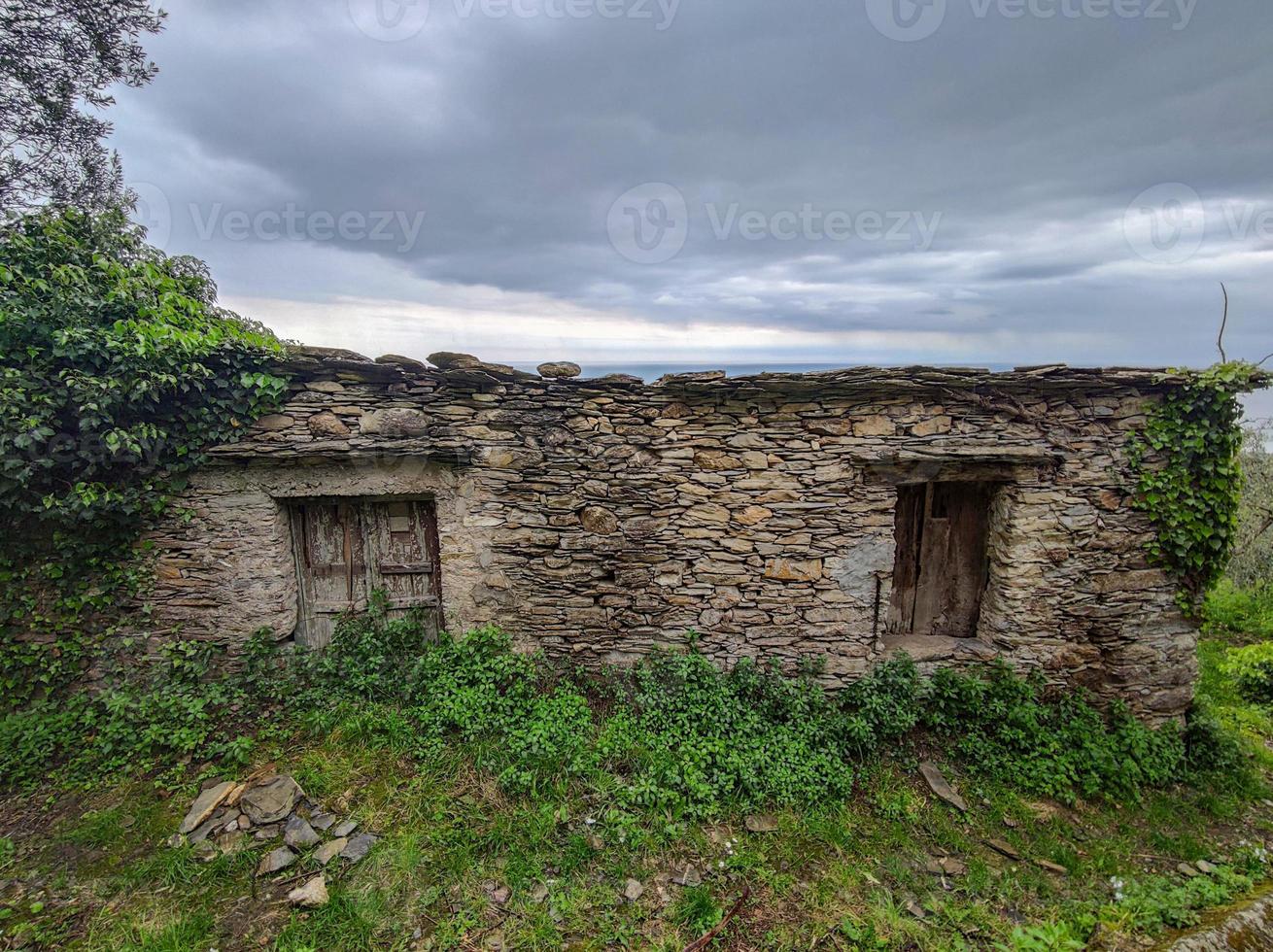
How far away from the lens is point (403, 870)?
2988mm

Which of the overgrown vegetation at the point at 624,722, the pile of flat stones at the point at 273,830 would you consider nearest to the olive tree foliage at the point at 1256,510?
the overgrown vegetation at the point at 624,722

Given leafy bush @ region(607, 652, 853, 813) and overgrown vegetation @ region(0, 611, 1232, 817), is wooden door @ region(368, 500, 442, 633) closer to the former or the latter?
overgrown vegetation @ region(0, 611, 1232, 817)

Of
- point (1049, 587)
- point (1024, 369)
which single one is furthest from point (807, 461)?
point (1049, 587)

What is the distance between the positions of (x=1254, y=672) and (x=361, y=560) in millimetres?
9545

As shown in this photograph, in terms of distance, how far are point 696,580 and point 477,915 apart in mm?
2670

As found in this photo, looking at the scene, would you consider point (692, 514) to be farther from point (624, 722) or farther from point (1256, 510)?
point (1256, 510)

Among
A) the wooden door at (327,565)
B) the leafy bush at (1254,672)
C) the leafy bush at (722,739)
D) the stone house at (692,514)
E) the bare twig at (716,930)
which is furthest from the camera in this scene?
the leafy bush at (1254,672)

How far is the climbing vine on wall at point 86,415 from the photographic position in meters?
3.39

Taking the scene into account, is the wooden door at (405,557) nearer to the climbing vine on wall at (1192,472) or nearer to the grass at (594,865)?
the grass at (594,865)

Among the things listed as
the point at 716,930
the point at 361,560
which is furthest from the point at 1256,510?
the point at 361,560

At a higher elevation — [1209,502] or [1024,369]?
[1024,369]

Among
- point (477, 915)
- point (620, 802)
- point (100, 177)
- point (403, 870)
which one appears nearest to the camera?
point (477, 915)

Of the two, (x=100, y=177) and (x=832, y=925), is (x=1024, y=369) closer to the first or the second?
(x=832, y=925)

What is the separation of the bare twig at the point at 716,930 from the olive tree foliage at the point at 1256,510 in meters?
10.9
